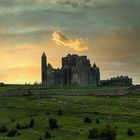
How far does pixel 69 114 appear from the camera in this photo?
5871 inches

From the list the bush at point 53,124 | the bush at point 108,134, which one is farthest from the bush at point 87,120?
the bush at point 108,134

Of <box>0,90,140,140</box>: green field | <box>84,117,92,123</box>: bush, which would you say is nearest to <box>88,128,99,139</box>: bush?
<box>0,90,140,140</box>: green field

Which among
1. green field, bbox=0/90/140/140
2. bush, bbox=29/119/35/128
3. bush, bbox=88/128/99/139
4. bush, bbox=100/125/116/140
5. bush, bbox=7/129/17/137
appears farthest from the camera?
bush, bbox=29/119/35/128

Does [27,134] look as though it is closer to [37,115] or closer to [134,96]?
[37,115]

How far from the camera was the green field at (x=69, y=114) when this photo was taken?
120375 millimetres

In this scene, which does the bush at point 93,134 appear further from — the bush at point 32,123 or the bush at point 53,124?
the bush at point 32,123

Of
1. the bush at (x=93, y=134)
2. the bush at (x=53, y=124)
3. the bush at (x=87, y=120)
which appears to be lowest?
the bush at (x=93, y=134)

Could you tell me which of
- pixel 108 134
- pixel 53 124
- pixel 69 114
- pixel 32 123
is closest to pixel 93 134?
pixel 108 134

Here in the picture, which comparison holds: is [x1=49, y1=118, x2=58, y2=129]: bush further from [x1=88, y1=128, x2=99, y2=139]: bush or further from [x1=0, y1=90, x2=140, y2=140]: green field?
[x1=88, y1=128, x2=99, y2=139]: bush

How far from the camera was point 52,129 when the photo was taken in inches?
4966

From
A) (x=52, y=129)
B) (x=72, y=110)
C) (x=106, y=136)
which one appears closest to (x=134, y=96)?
(x=72, y=110)

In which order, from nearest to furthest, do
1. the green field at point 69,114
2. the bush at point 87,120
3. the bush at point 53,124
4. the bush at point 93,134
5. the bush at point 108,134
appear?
the bush at point 108,134 → the bush at point 93,134 → the green field at point 69,114 → the bush at point 53,124 → the bush at point 87,120

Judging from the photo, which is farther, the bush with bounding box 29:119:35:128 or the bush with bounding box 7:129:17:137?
the bush with bounding box 29:119:35:128

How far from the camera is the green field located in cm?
12038
